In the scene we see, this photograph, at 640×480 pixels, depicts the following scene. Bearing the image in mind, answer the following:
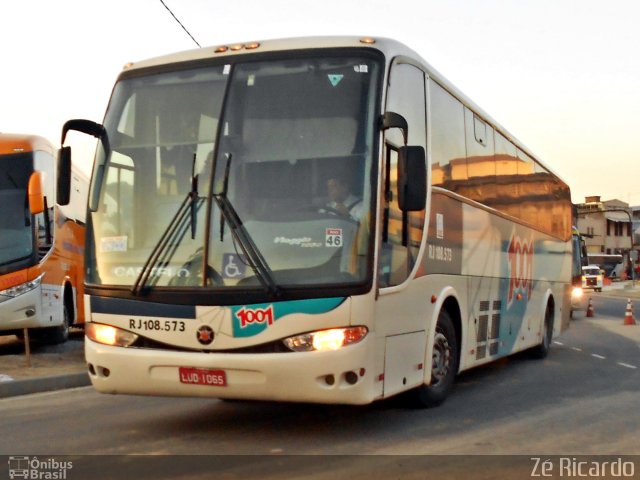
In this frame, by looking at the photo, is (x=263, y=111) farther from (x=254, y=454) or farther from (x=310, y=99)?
(x=254, y=454)

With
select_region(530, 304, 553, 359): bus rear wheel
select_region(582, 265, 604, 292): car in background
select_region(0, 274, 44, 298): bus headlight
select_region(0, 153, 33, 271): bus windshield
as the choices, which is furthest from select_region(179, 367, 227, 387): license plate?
select_region(582, 265, 604, 292): car in background

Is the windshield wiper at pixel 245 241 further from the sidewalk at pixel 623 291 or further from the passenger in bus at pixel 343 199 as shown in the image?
the sidewalk at pixel 623 291

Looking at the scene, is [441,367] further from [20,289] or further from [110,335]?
[20,289]

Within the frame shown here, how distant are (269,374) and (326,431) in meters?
1.11

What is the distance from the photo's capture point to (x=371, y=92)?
24.6ft

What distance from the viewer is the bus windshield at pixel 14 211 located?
15.7 metres

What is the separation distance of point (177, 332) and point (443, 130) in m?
3.99

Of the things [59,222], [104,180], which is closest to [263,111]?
[104,180]

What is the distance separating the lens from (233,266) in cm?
717

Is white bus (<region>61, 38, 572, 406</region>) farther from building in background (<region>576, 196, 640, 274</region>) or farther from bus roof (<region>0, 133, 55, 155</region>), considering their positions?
building in background (<region>576, 196, 640, 274</region>)

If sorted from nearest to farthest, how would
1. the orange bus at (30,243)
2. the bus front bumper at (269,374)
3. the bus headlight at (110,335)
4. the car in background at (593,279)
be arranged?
the bus front bumper at (269,374), the bus headlight at (110,335), the orange bus at (30,243), the car in background at (593,279)

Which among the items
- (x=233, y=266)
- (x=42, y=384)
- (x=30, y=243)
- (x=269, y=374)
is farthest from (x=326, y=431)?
(x=30, y=243)

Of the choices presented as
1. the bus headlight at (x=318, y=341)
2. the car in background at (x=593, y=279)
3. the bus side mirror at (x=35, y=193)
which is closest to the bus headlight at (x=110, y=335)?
the bus headlight at (x=318, y=341)

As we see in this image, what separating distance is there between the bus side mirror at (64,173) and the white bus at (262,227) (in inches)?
0.8
